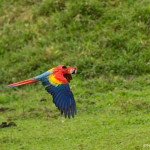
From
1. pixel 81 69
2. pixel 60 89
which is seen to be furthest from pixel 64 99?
pixel 81 69

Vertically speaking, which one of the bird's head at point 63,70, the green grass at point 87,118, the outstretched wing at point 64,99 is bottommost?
the green grass at point 87,118

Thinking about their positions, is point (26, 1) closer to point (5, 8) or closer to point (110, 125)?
point (5, 8)

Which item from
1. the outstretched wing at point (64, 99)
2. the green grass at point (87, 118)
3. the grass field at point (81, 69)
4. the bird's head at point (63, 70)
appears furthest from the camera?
the grass field at point (81, 69)

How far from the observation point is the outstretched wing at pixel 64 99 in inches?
176

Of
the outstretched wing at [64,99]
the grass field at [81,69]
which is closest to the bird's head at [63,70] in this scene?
the outstretched wing at [64,99]

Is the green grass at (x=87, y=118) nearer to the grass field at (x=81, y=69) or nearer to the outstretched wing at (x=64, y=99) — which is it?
the grass field at (x=81, y=69)

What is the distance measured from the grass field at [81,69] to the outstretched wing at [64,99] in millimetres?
733

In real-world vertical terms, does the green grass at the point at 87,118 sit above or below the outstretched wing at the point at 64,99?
below

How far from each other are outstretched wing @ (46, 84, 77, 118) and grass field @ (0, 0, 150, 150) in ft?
2.41

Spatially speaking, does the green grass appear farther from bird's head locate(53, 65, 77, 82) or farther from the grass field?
bird's head locate(53, 65, 77, 82)

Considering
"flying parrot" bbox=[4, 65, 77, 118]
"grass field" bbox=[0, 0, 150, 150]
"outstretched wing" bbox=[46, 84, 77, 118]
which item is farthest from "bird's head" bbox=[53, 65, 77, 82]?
"grass field" bbox=[0, 0, 150, 150]

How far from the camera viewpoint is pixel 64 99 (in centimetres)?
456

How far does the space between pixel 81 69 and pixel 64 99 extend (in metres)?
3.74

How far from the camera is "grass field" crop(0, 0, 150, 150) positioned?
5445 millimetres
